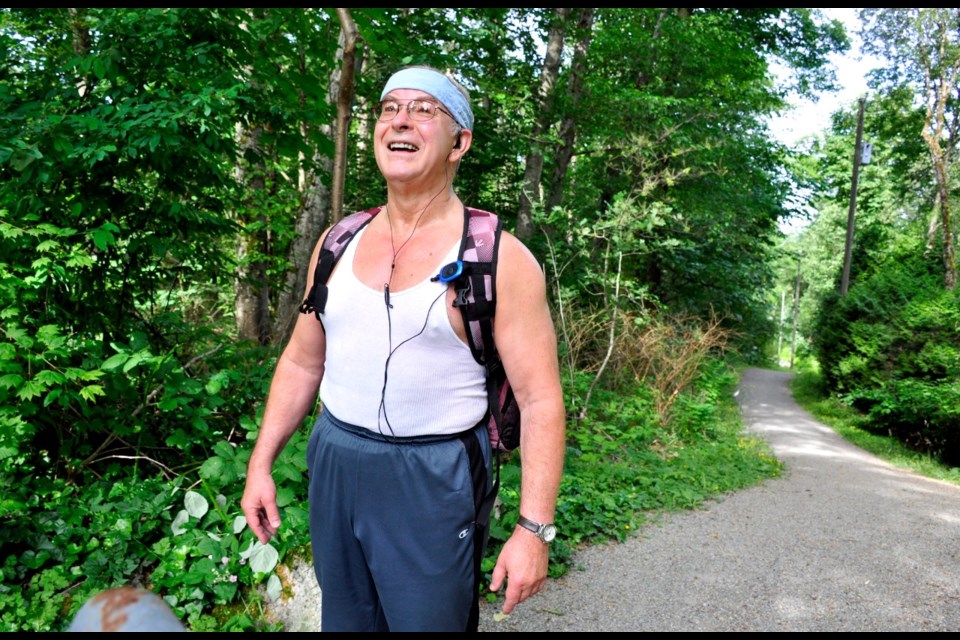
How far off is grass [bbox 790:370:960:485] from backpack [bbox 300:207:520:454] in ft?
34.7

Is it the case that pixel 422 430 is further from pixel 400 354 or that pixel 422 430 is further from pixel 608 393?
pixel 608 393

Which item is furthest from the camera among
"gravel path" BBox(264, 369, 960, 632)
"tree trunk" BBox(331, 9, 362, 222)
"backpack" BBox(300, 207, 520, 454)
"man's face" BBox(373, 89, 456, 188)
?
"tree trunk" BBox(331, 9, 362, 222)

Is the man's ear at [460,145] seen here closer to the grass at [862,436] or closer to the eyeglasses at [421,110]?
the eyeglasses at [421,110]

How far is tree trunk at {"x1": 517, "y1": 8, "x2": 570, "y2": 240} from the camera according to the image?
10.1m

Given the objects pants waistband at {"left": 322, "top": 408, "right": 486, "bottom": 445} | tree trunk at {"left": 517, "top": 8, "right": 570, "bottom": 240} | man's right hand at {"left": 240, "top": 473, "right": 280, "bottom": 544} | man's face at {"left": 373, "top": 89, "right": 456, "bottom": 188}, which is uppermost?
tree trunk at {"left": 517, "top": 8, "right": 570, "bottom": 240}

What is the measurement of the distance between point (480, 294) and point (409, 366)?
0.26 meters

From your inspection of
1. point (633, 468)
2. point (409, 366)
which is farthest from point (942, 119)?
point (409, 366)

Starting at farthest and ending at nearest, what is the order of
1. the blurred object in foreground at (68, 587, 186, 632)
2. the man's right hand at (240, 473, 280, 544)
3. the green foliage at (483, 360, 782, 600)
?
the green foliage at (483, 360, 782, 600), the man's right hand at (240, 473, 280, 544), the blurred object in foreground at (68, 587, 186, 632)

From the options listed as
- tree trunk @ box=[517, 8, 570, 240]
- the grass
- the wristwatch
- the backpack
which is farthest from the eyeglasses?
the grass

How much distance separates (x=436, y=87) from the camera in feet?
6.11

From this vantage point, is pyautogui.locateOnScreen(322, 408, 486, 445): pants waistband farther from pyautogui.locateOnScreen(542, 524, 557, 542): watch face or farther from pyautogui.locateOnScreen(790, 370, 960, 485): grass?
pyautogui.locateOnScreen(790, 370, 960, 485): grass

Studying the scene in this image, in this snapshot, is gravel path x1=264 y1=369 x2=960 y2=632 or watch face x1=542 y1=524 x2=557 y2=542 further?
gravel path x1=264 y1=369 x2=960 y2=632

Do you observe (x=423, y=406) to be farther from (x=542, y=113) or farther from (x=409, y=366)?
(x=542, y=113)

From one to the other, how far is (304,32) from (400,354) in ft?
11.6
